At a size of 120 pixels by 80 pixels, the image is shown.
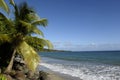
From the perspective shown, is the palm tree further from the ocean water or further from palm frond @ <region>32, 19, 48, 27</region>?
the ocean water

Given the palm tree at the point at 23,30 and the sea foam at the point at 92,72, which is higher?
the palm tree at the point at 23,30

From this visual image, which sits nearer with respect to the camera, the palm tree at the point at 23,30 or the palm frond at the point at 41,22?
the palm tree at the point at 23,30

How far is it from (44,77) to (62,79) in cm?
220

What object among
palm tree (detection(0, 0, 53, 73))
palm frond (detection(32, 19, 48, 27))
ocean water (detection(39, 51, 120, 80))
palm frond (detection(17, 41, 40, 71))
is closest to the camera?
palm frond (detection(17, 41, 40, 71))

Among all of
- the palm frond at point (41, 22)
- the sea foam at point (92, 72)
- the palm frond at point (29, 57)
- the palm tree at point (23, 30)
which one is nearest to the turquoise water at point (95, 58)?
the sea foam at point (92, 72)

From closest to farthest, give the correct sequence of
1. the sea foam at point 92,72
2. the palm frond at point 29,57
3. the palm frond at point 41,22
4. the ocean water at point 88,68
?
the palm frond at point 29,57, the palm frond at point 41,22, the sea foam at point 92,72, the ocean water at point 88,68

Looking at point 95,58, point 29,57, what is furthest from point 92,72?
point 95,58

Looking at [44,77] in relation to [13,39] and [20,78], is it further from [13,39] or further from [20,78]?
[13,39]

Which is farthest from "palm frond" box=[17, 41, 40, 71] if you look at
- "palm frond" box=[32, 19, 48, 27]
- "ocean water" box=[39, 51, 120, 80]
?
"ocean water" box=[39, 51, 120, 80]

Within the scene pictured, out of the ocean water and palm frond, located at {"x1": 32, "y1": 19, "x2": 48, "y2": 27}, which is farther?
the ocean water

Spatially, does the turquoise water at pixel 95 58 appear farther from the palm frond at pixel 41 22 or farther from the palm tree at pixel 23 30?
the palm tree at pixel 23 30

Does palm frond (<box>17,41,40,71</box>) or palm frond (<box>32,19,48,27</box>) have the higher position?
palm frond (<box>32,19,48,27</box>)

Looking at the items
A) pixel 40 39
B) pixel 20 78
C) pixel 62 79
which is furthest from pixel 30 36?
pixel 62 79

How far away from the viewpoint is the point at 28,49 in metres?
12.9
